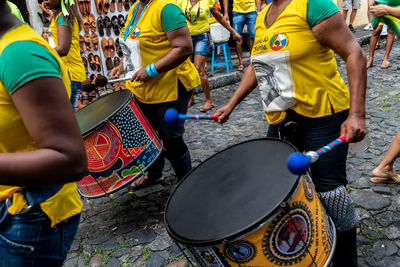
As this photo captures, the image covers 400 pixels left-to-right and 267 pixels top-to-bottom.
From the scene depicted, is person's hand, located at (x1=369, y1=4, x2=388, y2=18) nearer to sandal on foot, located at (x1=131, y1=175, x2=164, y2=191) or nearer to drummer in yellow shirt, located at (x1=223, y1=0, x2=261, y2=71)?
sandal on foot, located at (x1=131, y1=175, x2=164, y2=191)

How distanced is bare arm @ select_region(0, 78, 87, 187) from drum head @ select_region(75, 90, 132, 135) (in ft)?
4.74

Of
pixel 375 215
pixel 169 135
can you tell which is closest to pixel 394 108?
pixel 375 215

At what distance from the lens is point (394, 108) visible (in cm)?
479

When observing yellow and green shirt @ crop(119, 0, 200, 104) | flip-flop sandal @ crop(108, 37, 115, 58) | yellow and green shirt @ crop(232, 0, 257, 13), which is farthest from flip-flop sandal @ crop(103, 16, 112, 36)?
yellow and green shirt @ crop(119, 0, 200, 104)

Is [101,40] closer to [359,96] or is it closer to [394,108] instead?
[394,108]

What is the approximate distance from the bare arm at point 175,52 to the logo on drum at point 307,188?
1497mm

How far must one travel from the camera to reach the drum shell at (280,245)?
141cm

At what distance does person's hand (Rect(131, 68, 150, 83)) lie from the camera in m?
2.77

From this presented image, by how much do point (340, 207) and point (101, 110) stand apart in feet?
6.17

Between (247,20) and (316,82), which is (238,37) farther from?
(316,82)

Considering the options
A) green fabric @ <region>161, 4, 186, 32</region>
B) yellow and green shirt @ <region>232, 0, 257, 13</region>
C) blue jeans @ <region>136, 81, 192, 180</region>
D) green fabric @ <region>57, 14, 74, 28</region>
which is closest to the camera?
green fabric @ <region>161, 4, 186, 32</region>

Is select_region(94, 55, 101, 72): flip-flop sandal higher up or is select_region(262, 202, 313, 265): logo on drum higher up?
select_region(262, 202, 313, 265): logo on drum

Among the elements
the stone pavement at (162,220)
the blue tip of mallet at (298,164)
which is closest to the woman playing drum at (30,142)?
the blue tip of mallet at (298,164)

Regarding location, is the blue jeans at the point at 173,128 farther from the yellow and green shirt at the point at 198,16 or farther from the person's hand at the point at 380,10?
the yellow and green shirt at the point at 198,16
